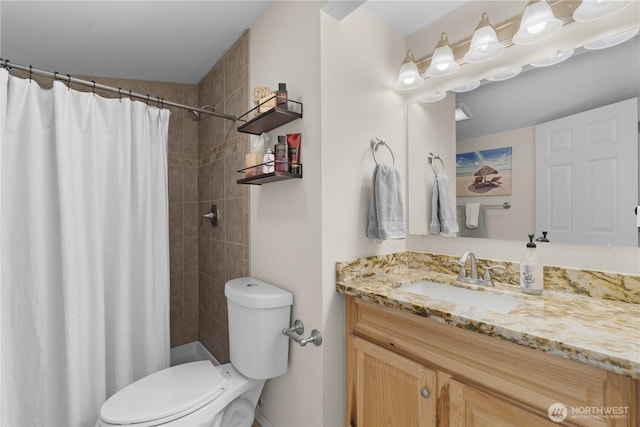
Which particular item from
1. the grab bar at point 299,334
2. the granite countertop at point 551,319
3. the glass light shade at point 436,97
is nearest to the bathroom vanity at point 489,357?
the granite countertop at point 551,319

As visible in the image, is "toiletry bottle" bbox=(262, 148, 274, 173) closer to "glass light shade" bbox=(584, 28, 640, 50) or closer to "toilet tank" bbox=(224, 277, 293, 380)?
"toilet tank" bbox=(224, 277, 293, 380)

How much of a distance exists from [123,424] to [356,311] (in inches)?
38.8

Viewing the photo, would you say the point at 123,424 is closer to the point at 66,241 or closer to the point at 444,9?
the point at 66,241

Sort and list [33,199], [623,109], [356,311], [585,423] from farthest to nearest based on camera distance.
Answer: [33,199]
[356,311]
[623,109]
[585,423]

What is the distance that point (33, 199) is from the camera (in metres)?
1.43

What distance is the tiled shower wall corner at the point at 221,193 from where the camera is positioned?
1928mm

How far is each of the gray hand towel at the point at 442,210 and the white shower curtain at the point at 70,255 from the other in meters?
1.57

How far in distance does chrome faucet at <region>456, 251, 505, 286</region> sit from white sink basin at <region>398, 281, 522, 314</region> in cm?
7

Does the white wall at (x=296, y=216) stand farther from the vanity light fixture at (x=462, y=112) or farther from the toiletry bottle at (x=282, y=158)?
the vanity light fixture at (x=462, y=112)

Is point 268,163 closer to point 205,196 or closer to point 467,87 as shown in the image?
point 467,87

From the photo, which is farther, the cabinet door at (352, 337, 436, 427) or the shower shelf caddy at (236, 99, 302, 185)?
the shower shelf caddy at (236, 99, 302, 185)

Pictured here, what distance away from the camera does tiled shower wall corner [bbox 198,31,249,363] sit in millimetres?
1928

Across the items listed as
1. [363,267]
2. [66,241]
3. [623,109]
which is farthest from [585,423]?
[66,241]

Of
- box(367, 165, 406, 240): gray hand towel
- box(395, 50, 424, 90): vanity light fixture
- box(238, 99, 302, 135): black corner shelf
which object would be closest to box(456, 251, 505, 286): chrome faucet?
box(367, 165, 406, 240): gray hand towel
